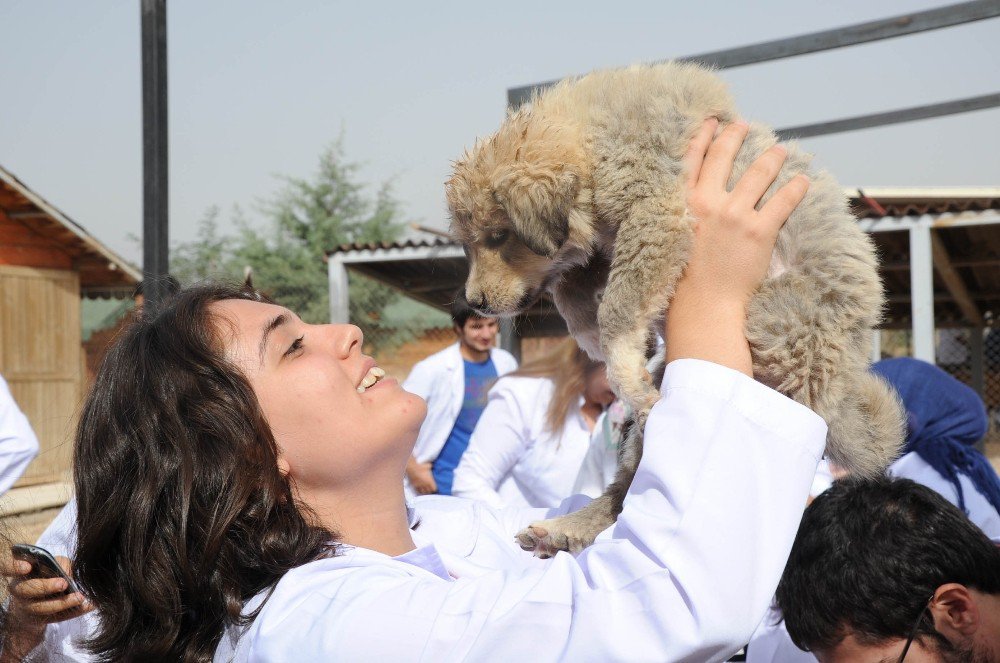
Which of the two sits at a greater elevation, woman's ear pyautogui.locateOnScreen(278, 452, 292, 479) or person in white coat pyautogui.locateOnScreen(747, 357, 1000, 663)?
woman's ear pyautogui.locateOnScreen(278, 452, 292, 479)

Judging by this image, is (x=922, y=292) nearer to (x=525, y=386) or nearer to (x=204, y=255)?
(x=525, y=386)

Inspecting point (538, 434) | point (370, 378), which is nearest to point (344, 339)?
point (370, 378)

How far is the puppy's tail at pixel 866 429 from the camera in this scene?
1948mm

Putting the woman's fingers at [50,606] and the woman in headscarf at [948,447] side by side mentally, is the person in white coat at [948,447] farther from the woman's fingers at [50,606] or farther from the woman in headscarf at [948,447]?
the woman's fingers at [50,606]

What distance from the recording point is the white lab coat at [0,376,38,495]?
4.40 meters

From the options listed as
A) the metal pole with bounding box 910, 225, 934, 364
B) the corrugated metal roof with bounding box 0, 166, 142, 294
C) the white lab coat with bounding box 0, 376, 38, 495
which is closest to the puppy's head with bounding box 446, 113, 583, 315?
the white lab coat with bounding box 0, 376, 38, 495

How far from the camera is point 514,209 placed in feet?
8.32

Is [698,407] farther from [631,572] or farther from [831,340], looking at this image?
[831,340]

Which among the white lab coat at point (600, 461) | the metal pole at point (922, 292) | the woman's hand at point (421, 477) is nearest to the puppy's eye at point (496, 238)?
the white lab coat at point (600, 461)

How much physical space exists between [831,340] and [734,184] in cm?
46

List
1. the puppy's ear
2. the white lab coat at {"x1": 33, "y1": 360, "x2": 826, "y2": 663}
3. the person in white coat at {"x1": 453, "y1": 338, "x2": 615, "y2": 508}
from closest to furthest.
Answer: the white lab coat at {"x1": 33, "y1": 360, "x2": 826, "y2": 663}, the puppy's ear, the person in white coat at {"x1": 453, "y1": 338, "x2": 615, "y2": 508}

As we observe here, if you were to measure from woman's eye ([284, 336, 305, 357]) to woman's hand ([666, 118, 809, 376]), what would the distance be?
3.17ft

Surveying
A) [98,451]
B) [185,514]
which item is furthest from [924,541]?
[98,451]

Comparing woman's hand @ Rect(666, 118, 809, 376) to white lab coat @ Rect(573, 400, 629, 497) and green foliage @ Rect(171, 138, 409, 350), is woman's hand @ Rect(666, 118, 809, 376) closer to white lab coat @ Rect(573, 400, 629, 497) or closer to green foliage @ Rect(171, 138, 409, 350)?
white lab coat @ Rect(573, 400, 629, 497)
